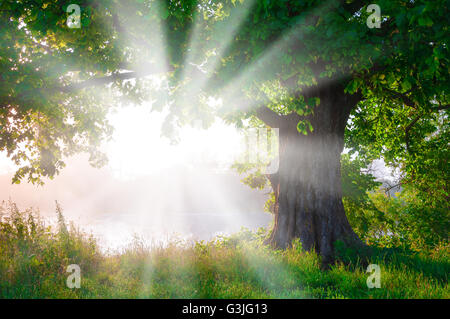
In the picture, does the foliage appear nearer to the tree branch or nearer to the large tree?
the large tree

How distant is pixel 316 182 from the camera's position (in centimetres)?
757

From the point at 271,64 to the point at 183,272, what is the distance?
4.22m

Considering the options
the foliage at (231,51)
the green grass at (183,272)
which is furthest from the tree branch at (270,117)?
the green grass at (183,272)

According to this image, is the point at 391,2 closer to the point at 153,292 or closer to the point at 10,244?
the point at 153,292

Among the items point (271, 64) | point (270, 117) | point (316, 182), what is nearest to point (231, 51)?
point (271, 64)

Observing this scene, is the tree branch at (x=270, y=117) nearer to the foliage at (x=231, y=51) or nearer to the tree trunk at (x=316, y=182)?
the tree trunk at (x=316, y=182)

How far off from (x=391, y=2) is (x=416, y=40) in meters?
0.76

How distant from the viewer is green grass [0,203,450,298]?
432 cm

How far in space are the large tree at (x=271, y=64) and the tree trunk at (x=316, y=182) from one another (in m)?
0.03

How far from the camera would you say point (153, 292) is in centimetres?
428

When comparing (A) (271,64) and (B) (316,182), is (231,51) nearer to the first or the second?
(A) (271,64)

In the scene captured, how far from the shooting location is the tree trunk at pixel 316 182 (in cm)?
742

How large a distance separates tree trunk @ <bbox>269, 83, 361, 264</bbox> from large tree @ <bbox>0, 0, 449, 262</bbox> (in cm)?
3
